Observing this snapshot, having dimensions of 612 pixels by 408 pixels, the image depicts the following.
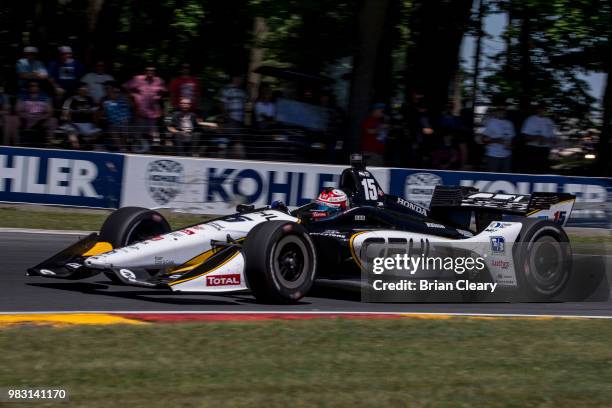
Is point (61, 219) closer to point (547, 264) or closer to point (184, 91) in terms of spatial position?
point (184, 91)

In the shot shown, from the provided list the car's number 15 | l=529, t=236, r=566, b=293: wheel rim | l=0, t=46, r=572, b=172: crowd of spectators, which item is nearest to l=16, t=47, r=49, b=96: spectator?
l=0, t=46, r=572, b=172: crowd of spectators

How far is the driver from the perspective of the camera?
9016 mm

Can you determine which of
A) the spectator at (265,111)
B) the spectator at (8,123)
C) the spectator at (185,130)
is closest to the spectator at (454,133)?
the spectator at (265,111)

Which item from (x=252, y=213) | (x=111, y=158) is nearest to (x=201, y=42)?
(x=111, y=158)

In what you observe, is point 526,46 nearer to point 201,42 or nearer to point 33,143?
point 201,42

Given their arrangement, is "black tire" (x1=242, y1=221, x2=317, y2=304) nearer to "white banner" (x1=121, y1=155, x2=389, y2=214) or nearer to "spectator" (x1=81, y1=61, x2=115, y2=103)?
"white banner" (x1=121, y1=155, x2=389, y2=214)

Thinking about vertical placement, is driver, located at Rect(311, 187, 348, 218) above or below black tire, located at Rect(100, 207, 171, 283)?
above

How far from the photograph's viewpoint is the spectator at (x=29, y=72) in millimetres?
15039

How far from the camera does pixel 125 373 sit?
5566 millimetres

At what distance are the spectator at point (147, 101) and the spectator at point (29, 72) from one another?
1.29 m

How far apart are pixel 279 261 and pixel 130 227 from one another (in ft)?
4.56

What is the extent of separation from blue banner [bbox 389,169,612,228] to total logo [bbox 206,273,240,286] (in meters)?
7.00

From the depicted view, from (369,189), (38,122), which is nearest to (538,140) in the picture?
(369,189)

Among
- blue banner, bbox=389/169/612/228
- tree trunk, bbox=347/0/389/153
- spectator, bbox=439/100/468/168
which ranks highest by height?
tree trunk, bbox=347/0/389/153
